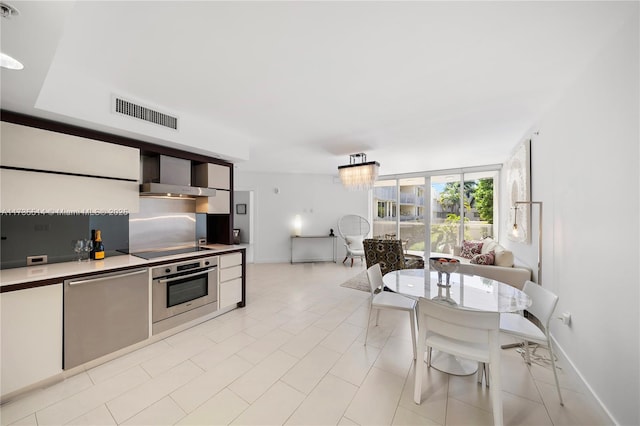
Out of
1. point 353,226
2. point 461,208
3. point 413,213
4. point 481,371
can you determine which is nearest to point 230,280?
point 481,371

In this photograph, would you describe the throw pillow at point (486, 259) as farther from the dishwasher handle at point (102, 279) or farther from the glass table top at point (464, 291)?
the dishwasher handle at point (102, 279)

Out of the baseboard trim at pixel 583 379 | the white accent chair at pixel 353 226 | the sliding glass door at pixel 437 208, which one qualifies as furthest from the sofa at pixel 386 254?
the white accent chair at pixel 353 226

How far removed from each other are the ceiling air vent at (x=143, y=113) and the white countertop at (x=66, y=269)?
1417 millimetres

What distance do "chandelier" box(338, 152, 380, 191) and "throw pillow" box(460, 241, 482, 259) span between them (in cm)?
248

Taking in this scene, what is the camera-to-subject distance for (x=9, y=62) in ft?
4.27

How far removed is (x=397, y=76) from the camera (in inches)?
76.3

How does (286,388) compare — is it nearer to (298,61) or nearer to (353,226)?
(298,61)

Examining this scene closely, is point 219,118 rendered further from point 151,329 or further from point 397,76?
point 151,329

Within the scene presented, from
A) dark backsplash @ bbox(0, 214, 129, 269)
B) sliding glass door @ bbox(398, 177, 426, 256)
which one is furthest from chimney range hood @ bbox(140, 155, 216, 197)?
sliding glass door @ bbox(398, 177, 426, 256)

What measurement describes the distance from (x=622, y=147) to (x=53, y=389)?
4.26 meters

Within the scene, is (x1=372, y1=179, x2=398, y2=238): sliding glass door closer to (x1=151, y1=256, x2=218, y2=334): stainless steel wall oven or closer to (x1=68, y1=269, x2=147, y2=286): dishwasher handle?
(x1=151, y1=256, x2=218, y2=334): stainless steel wall oven

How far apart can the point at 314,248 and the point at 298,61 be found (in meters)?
5.47

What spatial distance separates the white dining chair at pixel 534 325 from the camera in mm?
1736

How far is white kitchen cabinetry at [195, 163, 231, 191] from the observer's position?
3.25m
